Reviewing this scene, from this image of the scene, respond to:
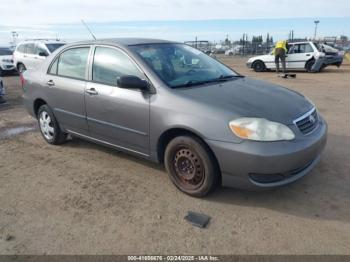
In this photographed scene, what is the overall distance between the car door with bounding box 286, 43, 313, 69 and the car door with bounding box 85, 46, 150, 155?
46.6 feet

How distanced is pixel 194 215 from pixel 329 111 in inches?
216

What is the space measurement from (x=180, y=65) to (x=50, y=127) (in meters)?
2.54

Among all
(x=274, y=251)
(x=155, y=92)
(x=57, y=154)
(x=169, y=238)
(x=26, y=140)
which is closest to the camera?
(x=274, y=251)

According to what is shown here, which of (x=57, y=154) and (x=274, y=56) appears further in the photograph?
(x=274, y=56)

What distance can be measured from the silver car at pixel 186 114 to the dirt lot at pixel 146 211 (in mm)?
311

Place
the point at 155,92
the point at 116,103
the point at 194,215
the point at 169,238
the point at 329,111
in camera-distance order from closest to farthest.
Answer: the point at 169,238, the point at 194,215, the point at 155,92, the point at 116,103, the point at 329,111

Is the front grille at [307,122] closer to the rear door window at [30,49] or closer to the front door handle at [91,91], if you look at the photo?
the front door handle at [91,91]

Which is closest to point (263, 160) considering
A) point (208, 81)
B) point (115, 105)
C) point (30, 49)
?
point (208, 81)

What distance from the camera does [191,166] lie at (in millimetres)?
3641

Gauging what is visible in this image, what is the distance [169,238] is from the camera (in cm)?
300

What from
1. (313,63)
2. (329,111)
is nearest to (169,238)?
(329,111)

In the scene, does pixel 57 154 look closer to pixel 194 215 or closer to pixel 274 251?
pixel 194 215

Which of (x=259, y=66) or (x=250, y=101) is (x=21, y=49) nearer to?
Answer: (x=259, y=66)

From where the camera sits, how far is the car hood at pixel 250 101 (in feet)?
11.1
